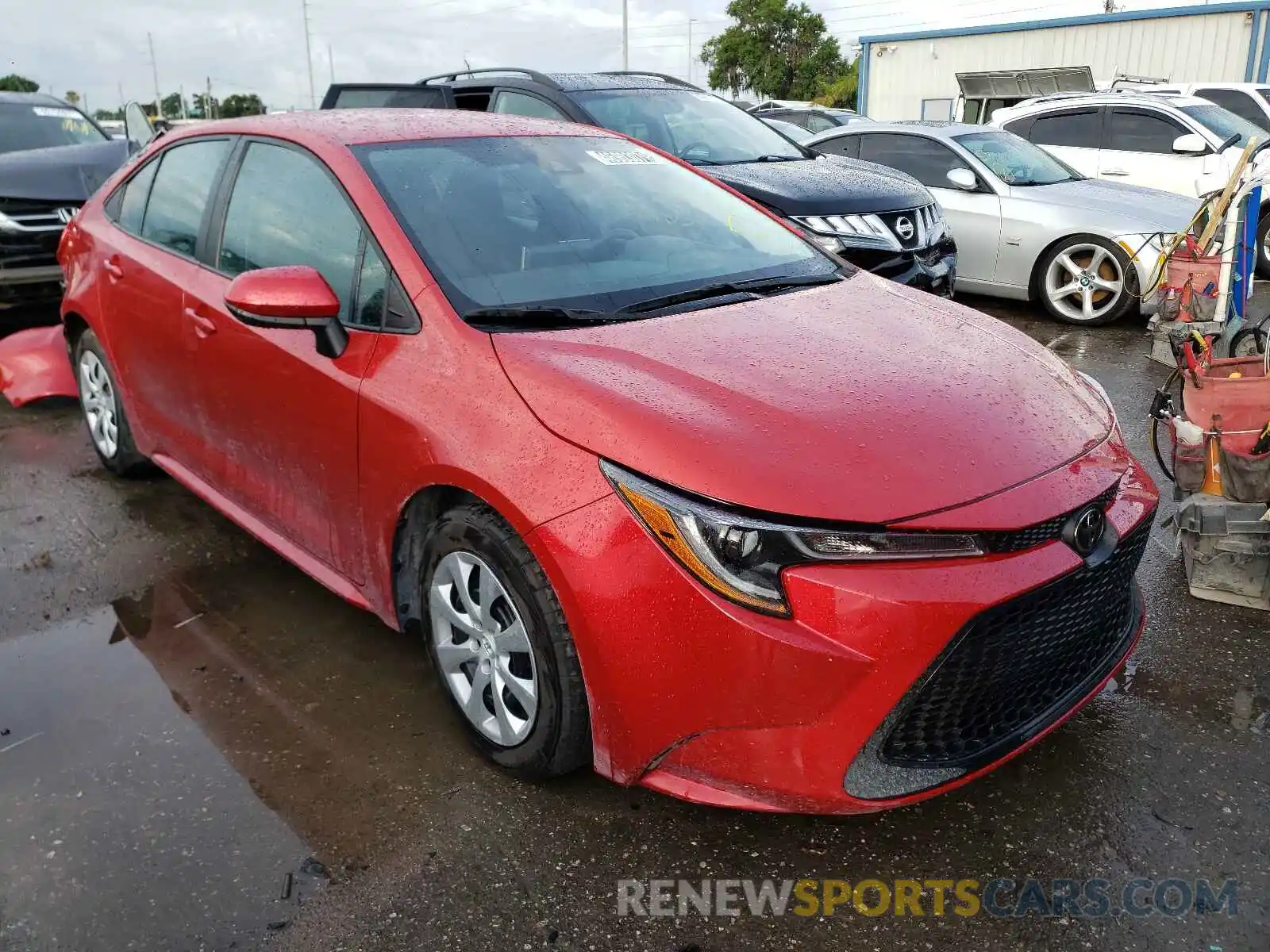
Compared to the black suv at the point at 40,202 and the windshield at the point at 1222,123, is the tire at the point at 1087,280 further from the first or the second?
the black suv at the point at 40,202

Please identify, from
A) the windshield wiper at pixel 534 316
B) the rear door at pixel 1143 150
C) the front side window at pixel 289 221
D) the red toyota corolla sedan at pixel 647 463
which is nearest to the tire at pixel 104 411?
the red toyota corolla sedan at pixel 647 463

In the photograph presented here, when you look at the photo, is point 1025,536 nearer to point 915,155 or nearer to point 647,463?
point 647,463

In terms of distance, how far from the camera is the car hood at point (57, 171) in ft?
23.9

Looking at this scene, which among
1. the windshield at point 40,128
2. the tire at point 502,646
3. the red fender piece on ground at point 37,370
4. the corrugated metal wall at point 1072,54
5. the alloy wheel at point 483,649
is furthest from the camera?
the corrugated metal wall at point 1072,54

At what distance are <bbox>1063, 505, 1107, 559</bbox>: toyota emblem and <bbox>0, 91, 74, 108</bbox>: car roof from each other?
9.98 m

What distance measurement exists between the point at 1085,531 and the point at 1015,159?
23.2 ft

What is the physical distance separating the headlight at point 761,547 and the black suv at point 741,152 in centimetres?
432

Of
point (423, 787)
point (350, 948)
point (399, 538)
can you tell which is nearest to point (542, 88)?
point (399, 538)

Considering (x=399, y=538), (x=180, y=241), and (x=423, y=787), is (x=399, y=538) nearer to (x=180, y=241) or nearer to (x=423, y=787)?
(x=423, y=787)

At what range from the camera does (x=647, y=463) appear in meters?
2.10

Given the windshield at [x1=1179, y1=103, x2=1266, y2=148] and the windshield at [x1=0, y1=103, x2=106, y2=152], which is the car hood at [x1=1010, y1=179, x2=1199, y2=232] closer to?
the windshield at [x1=1179, y1=103, x2=1266, y2=148]

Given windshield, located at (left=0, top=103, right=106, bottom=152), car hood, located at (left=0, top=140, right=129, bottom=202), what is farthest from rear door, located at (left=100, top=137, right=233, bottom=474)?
windshield, located at (left=0, top=103, right=106, bottom=152)

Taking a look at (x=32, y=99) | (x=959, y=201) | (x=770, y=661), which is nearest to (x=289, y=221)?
(x=770, y=661)

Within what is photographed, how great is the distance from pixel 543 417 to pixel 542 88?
5.38m
